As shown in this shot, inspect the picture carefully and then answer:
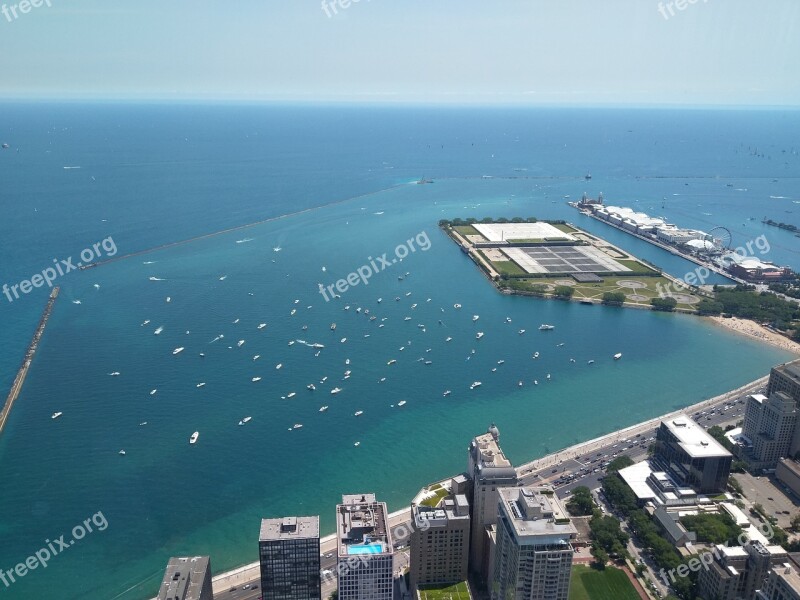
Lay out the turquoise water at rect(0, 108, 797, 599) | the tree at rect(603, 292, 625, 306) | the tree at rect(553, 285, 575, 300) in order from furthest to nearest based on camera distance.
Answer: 1. the tree at rect(553, 285, 575, 300)
2. the tree at rect(603, 292, 625, 306)
3. the turquoise water at rect(0, 108, 797, 599)

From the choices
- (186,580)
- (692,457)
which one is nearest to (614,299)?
(692,457)

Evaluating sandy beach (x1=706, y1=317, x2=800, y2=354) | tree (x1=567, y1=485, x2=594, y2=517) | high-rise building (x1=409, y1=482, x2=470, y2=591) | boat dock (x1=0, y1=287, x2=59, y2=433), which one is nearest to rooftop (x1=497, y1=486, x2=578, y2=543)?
high-rise building (x1=409, y1=482, x2=470, y2=591)

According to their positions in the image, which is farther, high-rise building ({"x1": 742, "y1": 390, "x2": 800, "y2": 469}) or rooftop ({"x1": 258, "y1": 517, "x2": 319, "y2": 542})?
high-rise building ({"x1": 742, "y1": 390, "x2": 800, "y2": 469})

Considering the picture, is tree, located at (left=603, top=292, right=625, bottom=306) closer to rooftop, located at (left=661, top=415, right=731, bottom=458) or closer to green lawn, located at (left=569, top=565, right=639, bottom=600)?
rooftop, located at (left=661, top=415, right=731, bottom=458)

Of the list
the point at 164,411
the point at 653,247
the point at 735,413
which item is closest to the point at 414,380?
the point at 164,411

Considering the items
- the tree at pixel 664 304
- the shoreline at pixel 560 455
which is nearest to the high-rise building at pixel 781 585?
the shoreline at pixel 560 455

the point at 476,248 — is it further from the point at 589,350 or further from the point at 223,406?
the point at 223,406

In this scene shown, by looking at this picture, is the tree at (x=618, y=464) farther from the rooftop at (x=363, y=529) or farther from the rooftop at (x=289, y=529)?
the rooftop at (x=289, y=529)
